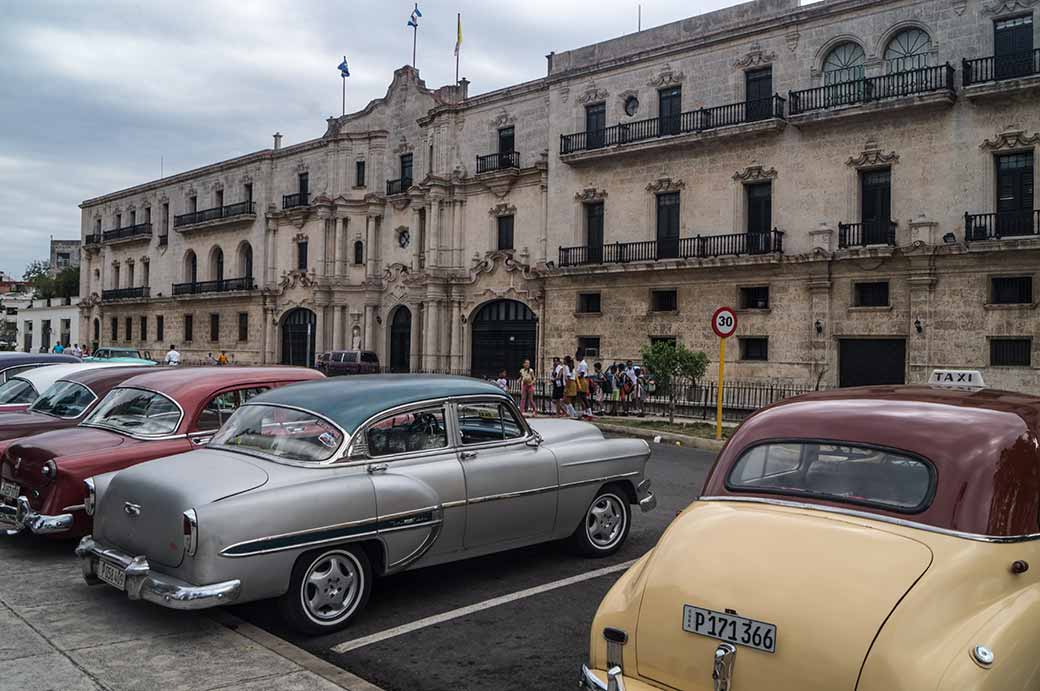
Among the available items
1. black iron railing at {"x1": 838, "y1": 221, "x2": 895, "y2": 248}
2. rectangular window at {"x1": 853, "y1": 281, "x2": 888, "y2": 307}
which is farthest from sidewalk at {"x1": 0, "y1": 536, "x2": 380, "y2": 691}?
black iron railing at {"x1": 838, "y1": 221, "x2": 895, "y2": 248}

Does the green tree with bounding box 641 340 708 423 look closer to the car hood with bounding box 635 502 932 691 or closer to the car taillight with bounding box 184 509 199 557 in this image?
the car taillight with bounding box 184 509 199 557

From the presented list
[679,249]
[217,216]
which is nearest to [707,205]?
[679,249]

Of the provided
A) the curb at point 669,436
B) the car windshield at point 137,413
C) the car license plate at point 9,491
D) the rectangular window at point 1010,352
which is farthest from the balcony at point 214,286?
the car license plate at point 9,491

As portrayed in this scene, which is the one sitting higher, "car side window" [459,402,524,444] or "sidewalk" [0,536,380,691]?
"car side window" [459,402,524,444]

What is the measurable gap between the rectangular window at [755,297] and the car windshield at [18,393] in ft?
68.8

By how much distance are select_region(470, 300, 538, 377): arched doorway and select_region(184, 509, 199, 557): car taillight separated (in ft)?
92.2

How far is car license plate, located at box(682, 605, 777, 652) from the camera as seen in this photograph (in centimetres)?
328

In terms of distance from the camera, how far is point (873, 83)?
971 inches

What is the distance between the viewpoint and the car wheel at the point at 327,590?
5.38 m

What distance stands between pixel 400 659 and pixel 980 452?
3413 mm

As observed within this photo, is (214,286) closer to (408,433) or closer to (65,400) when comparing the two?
(65,400)

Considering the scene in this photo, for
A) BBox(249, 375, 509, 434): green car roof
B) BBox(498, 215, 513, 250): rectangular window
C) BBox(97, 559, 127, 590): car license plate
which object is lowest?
BBox(97, 559, 127, 590): car license plate

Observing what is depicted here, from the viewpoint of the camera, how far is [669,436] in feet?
57.3

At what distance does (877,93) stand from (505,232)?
1528cm
